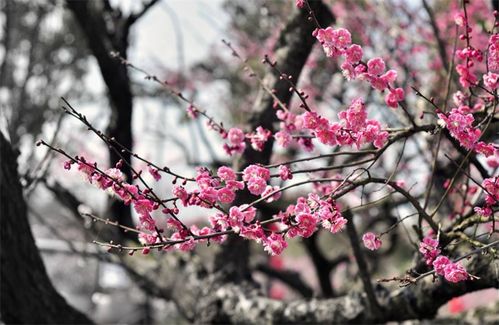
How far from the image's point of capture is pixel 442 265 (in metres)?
2.01

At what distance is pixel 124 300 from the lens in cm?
1377

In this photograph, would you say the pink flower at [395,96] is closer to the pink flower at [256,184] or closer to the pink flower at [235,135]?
the pink flower at [256,184]

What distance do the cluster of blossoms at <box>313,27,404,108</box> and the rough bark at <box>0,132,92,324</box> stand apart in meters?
1.99

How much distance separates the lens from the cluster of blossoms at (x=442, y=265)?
1.95 metres

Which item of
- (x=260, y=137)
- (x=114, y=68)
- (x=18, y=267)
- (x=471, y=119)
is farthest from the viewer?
(x=114, y=68)

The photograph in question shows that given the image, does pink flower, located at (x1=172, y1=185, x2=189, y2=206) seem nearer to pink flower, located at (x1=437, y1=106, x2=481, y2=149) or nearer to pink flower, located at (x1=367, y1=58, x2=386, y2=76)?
pink flower, located at (x1=367, y1=58, x2=386, y2=76)

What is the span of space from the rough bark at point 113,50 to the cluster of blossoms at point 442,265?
2.79 meters

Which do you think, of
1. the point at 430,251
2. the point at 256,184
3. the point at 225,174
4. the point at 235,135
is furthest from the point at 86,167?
the point at 430,251

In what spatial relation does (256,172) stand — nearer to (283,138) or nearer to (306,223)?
(306,223)

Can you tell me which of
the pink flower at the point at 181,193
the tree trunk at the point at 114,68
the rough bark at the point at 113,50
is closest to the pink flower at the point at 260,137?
the pink flower at the point at 181,193

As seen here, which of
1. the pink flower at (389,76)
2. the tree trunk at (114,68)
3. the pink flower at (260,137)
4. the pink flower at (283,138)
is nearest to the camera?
the pink flower at (389,76)

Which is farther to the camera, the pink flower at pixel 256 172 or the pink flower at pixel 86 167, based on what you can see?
the pink flower at pixel 256 172

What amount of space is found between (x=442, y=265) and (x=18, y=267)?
2414 millimetres

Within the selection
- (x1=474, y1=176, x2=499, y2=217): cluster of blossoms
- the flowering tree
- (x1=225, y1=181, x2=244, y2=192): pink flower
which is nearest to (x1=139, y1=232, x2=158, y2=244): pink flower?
the flowering tree
